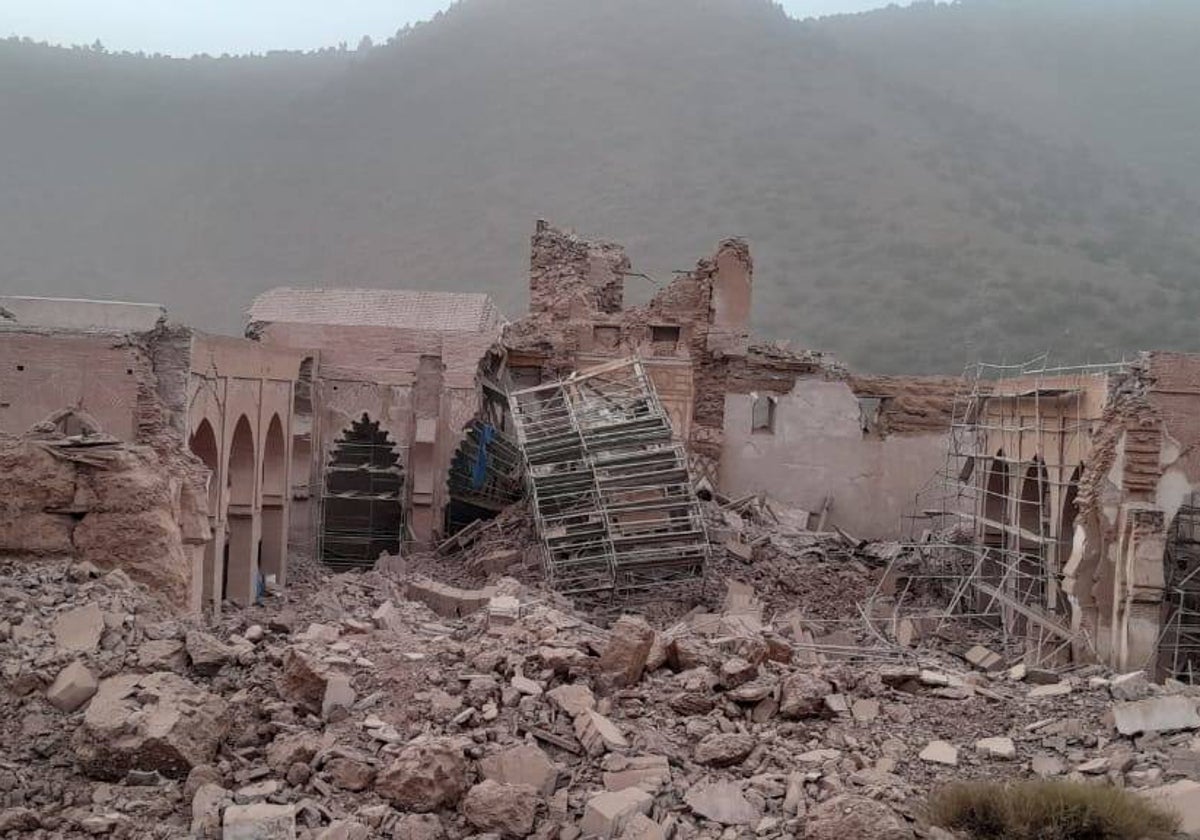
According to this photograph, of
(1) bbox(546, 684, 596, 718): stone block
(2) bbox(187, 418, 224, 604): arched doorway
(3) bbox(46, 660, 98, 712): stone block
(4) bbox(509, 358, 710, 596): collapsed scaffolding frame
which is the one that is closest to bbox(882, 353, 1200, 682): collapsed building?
(4) bbox(509, 358, 710, 596): collapsed scaffolding frame

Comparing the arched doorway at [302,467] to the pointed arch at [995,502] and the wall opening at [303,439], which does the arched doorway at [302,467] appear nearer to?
the wall opening at [303,439]

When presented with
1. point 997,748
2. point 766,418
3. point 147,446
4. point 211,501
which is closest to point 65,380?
point 211,501

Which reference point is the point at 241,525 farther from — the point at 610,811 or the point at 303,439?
the point at 610,811

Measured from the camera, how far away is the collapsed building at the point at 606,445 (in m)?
13.9

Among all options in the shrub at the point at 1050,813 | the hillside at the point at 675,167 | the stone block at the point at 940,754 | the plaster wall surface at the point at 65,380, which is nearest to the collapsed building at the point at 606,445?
the plaster wall surface at the point at 65,380

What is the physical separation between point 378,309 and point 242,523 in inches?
325

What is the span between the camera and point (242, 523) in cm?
1870

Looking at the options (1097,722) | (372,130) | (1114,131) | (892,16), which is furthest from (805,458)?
(892,16)

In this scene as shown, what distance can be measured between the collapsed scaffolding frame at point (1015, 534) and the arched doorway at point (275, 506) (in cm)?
918

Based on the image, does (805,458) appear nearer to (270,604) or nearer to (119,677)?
(270,604)

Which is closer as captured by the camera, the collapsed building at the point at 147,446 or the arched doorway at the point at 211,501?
the collapsed building at the point at 147,446

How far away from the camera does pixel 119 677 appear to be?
26.1 ft

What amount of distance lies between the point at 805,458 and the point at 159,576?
55.7 ft

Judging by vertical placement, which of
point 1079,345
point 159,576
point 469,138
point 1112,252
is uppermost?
point 469,138
